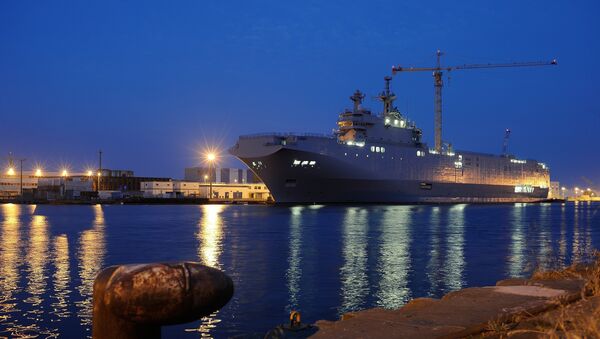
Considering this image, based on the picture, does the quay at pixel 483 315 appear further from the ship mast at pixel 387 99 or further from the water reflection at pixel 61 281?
the ship mast at pixel 387 99

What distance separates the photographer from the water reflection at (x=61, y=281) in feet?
36.7

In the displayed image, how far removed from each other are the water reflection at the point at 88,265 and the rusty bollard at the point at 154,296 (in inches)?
257

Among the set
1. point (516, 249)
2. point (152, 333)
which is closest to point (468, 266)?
point (516, 249)

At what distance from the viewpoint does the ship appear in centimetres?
6050

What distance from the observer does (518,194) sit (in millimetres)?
101875

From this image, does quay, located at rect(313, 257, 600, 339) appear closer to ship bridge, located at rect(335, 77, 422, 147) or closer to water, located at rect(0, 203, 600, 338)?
water, located at rect(0, 203, 600, 338)

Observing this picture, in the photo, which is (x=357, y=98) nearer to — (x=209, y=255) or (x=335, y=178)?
(x=335, y=178)

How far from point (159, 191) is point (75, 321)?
119m

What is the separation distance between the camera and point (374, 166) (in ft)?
223

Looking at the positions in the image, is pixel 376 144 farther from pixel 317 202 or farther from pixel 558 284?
pixel 558 284

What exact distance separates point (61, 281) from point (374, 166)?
2174 inches

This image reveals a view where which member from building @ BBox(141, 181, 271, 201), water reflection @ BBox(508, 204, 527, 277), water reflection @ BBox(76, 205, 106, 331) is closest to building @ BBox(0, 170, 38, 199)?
building @ BBox(141, 181, 271, 201)

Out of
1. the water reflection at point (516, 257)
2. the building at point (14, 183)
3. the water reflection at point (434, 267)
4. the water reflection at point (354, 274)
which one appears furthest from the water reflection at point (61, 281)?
the building at point (14, 183)

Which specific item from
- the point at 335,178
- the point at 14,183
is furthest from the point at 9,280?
the point at 14,183
